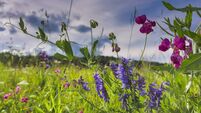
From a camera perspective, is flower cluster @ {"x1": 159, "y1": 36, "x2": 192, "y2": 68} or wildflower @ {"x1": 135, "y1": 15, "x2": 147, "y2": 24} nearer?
flower cluster @ {"x1": 159, "y1": 36, "x2": 192, "y2": 68}

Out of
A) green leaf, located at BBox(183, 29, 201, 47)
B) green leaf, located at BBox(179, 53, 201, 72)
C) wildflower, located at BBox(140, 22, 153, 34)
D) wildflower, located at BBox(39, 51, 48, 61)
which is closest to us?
green leaf, located at BBox(179, 53, 201, 72)

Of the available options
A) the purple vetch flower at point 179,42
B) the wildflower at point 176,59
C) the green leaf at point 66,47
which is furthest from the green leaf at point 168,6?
the green leaf at point 66,47

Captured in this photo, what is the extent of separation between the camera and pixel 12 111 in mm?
3268

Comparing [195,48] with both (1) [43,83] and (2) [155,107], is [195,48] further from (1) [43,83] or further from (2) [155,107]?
(1) [43,83]

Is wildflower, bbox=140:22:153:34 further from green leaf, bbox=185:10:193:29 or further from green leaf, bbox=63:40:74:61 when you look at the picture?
green leaf, bbox=185:10:193:29

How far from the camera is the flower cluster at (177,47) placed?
1.56 m

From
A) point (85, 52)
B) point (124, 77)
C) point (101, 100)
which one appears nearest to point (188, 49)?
point (85, 52)

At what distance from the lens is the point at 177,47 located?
159 cm

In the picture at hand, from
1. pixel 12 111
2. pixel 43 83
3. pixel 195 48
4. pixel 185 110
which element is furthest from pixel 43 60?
pixel 195 48

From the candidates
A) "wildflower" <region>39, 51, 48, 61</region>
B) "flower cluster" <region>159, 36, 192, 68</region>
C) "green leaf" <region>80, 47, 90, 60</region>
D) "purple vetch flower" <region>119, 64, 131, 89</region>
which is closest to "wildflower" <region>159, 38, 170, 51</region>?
"flower cluster" <region>159, 36, 192, 68</region>

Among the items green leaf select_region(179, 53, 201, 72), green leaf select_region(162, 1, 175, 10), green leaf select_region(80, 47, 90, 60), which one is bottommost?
green leaf select_region(179, 53, 201, 72)

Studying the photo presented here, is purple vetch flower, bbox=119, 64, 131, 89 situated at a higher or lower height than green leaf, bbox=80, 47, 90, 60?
lower

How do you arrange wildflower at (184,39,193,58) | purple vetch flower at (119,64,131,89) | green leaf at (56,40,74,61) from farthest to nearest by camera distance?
purple vetch flower at (119,64,131,89), green leaf at (56,40,74,61), wildflower at (184,39,193,58)

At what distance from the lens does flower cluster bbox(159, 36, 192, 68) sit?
1558 millimetres
